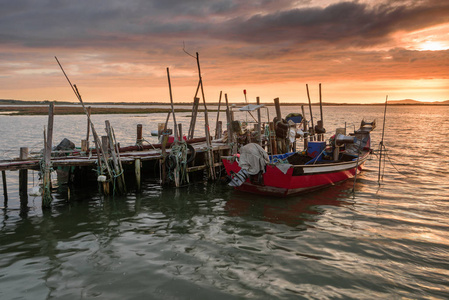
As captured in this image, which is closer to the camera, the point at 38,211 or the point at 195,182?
the point at 38,211

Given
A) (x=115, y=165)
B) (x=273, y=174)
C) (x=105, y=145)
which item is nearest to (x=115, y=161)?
(x=115, y=165)

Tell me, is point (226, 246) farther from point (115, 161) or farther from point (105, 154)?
point (105, 154)

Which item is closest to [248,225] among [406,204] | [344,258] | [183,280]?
[344,258]

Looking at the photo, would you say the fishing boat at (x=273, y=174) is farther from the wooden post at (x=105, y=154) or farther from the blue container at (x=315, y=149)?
the wooden post at (x=105, y=154)

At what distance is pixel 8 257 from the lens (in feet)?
26.7

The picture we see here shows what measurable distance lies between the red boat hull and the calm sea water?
46 centimetres

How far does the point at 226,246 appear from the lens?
29.2ft

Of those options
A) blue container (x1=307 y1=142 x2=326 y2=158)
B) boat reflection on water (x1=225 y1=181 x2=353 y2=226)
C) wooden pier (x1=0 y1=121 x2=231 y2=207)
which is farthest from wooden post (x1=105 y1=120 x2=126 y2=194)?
blue container (x1=307 y1=142 x2=326 y2=158)

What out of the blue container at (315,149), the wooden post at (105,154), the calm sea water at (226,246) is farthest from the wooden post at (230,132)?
the wooden post at (105,154)

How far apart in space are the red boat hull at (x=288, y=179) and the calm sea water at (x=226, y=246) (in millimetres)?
463

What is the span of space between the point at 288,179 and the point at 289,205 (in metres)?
1.09

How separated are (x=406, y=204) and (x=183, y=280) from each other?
33.3 feet

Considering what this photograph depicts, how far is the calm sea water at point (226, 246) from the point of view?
269 inches

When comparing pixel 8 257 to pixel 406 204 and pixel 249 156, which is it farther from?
pixel 406 204
